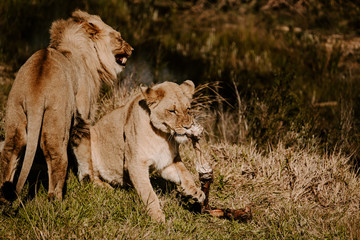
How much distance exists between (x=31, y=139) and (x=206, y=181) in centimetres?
187

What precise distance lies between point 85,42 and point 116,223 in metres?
2.35

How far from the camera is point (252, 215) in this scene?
16.4 feet

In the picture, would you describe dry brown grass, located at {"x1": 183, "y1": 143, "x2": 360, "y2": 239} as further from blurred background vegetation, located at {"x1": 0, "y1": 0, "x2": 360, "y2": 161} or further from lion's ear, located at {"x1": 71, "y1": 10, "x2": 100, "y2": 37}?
lion's ear, located at {"x1": 71, "y1": 10, "x2": 100, "y2": 37}

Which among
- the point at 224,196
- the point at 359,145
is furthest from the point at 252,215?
the point at 359,145

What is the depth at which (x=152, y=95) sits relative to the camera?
454 centimetres

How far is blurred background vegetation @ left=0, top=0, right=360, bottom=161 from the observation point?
7.68 m

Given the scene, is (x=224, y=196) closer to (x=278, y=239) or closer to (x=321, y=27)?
(x=278, y=239)

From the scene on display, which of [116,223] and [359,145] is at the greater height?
[116,223]

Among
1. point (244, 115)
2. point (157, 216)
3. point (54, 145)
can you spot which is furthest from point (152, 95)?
point (244, 115)

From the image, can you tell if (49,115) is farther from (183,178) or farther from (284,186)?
(284,186)

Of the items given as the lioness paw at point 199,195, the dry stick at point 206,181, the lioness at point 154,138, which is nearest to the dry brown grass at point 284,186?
the dry stick at point 206,181

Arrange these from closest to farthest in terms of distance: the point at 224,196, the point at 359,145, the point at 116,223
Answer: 1. the point at 116,223
2. the point at 224,196
3. the point at 359,145

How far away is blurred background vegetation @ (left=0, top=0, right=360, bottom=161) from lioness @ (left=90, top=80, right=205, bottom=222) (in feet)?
7.90

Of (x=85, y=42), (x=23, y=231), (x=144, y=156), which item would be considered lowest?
(x=23, y=231)
